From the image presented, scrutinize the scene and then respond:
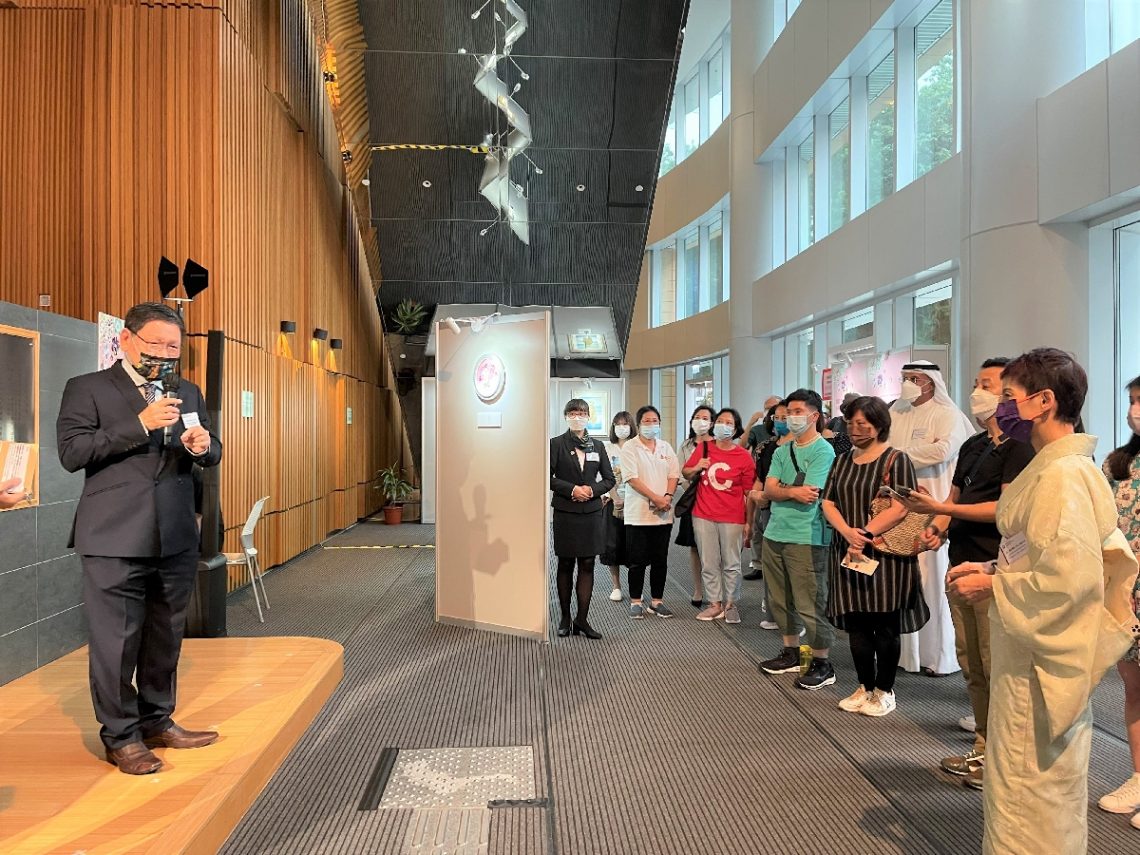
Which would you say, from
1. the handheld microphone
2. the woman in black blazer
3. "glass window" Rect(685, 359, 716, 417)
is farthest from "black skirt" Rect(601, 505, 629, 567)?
"glass window" Rect(685, 359, 716, 417)

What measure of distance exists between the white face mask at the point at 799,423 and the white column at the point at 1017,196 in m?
2.18

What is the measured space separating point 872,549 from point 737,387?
9517mm

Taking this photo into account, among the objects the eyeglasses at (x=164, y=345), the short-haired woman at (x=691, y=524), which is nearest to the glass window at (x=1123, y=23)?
the short-haired woman at (x=691, y=524)

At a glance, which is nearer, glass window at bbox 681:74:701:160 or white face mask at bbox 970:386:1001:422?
white face mask at bbox 970:386:1001:422

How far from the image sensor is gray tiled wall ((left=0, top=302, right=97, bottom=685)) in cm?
437

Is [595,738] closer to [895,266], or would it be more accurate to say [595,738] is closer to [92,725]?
[92,725]

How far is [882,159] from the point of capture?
9.29 metres

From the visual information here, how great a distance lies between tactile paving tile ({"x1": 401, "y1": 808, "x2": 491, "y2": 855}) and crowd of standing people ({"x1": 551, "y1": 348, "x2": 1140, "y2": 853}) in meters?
1.57

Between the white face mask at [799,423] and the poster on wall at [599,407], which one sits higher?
the poster on wall at [599,407]

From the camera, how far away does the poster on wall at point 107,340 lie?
5.23 meters

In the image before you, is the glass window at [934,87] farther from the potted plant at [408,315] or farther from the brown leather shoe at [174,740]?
the brown leather shoe at [174,740]

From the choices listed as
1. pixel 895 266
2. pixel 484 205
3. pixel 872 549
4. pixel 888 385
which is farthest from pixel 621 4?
pixel 872 549

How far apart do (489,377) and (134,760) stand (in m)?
3.38

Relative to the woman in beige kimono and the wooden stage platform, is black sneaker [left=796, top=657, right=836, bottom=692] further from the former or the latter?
the wooden stage platform
